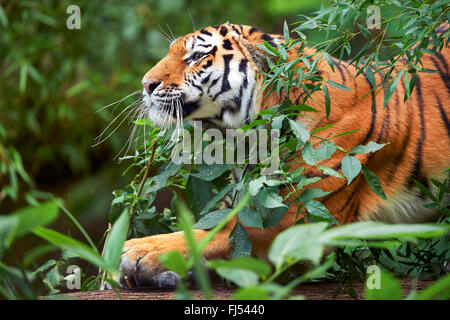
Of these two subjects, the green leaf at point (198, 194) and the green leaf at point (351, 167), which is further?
the green leaf at point (198, 194)

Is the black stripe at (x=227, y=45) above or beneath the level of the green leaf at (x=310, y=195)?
above

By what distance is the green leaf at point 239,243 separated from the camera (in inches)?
47.0

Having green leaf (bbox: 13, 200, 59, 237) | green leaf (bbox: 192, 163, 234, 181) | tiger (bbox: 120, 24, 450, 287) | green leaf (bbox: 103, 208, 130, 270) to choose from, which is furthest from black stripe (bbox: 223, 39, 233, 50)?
green leaf (bbox: 13, 200, 59, 237)

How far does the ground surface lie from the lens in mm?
1147

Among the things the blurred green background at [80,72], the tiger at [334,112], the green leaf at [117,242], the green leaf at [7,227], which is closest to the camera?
the green leaf at [7,227]

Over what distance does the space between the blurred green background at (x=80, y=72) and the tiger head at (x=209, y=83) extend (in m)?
1.99

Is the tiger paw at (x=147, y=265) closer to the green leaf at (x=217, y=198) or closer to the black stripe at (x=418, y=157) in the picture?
the green leaf at (x=217, y=198)

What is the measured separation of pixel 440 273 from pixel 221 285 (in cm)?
54

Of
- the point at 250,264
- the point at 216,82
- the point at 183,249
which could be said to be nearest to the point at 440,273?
the point at 183,249

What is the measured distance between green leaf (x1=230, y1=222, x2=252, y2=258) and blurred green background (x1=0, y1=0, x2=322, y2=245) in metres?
2.33

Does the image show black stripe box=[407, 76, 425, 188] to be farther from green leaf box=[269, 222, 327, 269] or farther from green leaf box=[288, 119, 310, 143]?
green leaf box=[269, 222, 327, 269]

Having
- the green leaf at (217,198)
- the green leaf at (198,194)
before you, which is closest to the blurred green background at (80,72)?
the green leaf at (198,194)
